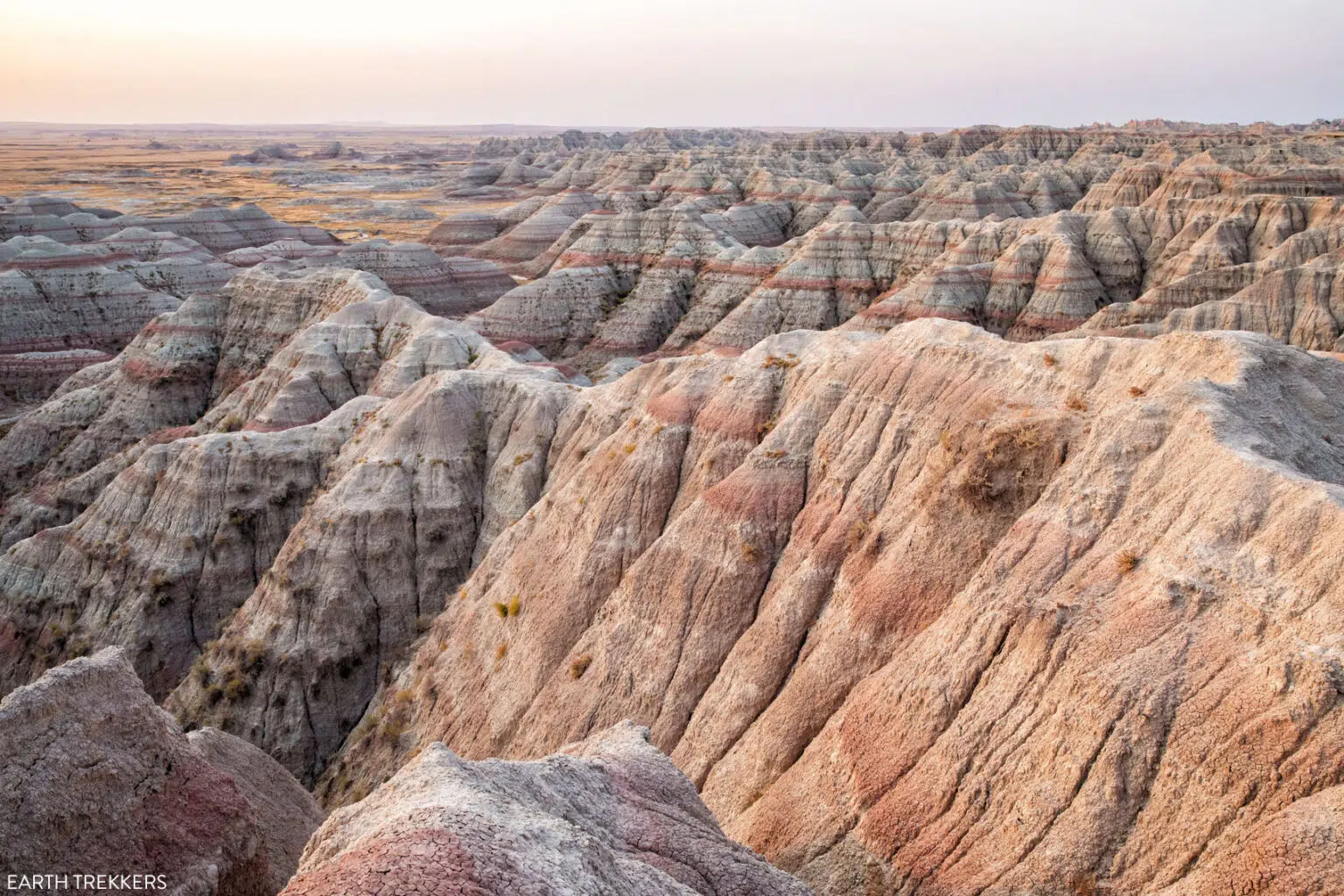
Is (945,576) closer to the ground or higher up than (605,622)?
higher up

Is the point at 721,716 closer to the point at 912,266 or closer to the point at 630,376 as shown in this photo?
the point at 630,376

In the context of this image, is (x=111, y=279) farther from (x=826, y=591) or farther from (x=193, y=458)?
(x=826, y=591)

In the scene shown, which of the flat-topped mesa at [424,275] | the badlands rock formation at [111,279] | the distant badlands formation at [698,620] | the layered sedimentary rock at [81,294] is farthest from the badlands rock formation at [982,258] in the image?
the layered sedimentary rock at [81,294]

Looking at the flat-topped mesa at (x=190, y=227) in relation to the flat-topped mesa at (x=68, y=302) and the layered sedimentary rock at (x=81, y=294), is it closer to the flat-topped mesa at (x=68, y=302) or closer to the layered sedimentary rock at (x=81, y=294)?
the layered sedimentary rock at (x=81, y=294)

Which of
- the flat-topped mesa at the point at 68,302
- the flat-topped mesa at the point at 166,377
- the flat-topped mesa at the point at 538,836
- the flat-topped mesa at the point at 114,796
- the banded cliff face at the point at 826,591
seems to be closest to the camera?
the flat-topped mesa at the point at 538,836

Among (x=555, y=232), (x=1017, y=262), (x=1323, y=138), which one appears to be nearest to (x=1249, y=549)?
(x=1017, y=262)
